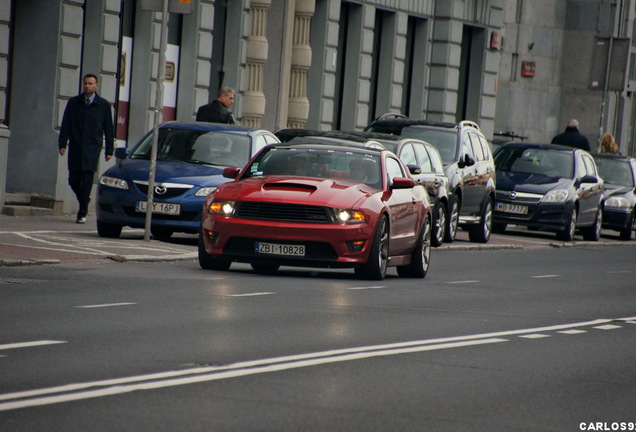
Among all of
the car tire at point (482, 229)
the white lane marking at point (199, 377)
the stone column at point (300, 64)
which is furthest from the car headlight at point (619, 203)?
the white lane marking at point (199, 377)

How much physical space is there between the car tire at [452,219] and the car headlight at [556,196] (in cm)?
378

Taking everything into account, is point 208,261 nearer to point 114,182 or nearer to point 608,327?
point 114,182

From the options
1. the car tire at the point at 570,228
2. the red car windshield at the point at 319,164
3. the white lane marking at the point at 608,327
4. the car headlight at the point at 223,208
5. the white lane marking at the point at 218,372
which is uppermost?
the red car windshield at the point at 319,164

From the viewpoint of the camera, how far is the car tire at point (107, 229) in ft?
63.2

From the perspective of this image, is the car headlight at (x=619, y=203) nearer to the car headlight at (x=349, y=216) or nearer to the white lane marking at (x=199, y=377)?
the car headlight at (x=349, y=216)

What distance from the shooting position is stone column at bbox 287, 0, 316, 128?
1251 inches

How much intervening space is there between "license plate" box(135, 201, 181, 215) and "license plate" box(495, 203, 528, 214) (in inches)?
453

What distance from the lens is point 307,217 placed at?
15398mm

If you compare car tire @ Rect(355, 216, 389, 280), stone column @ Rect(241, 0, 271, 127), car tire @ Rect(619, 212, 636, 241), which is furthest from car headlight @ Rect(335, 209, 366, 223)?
car tire @ Rect(619, 212, 636, 241)

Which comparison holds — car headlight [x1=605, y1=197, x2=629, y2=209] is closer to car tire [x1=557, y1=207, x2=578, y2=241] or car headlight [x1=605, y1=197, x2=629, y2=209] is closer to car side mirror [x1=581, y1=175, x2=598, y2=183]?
car side mirror [x1=581, y1=175, x2=598, y2=183]

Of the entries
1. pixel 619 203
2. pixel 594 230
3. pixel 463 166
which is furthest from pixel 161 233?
pixel 619 203

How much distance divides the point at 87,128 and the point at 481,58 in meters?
20.5

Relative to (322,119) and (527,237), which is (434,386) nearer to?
(527,237)

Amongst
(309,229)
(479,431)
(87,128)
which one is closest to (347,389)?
(479,431)
